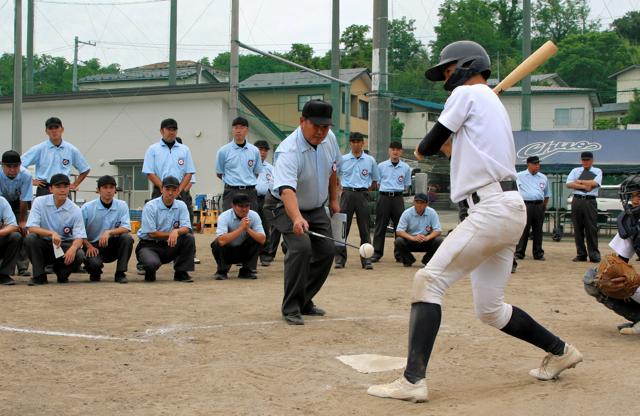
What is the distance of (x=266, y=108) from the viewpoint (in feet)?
133

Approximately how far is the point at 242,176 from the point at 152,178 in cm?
150

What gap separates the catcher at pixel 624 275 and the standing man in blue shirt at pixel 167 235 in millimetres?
5726

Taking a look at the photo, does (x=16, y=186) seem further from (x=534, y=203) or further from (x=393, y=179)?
(x=534, y=203)

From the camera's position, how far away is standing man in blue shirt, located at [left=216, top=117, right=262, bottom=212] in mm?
12438

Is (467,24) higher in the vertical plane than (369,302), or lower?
higher

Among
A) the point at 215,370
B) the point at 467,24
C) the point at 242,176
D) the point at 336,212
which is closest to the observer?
the point at 215,370

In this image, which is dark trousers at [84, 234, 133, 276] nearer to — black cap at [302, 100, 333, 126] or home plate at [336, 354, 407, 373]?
black cap at [302, 100, 333, 126]

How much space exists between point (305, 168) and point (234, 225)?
417 centimetres

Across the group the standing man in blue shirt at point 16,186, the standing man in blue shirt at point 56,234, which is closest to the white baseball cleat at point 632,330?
the standing man in blue shirt at point 56,234

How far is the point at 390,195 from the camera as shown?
46.0 ft

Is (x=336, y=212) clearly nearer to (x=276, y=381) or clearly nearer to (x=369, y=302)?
(x=369, y=302)

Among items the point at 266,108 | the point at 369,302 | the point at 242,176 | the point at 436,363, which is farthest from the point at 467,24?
the point at 436,363

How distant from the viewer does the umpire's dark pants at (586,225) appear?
14.9m

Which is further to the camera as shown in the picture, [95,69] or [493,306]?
[95,69]
